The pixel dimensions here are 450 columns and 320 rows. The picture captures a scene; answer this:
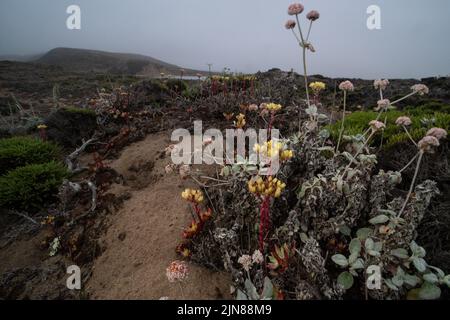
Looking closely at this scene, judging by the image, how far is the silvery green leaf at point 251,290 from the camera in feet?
6.17

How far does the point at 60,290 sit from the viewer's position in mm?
2682

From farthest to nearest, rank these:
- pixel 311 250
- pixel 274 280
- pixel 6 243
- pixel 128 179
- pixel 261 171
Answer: pixel 128 179 < pixel 6 243 < pixel 261 171 < pixel 274 280 < pixel 311 250

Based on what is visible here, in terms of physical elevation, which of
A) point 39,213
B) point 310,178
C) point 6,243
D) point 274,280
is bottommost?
point 6,243

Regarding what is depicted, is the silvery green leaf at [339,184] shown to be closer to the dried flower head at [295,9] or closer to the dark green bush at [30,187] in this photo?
the dried flower head at [295,9]

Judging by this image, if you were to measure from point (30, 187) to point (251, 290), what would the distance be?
408 centimetres

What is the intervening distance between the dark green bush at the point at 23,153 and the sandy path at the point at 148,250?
7.65ft

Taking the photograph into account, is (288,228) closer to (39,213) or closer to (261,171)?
(261,171)

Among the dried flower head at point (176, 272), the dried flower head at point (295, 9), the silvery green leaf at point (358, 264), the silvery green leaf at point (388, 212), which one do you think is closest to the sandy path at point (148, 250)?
the dried flower head at point (176, 272)

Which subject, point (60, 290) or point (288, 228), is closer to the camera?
point (288, 228)

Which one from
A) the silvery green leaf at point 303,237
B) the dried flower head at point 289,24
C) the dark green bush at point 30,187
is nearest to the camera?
the silvery green leaf at point 303,237

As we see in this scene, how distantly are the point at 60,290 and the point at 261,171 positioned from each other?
7.54 feet

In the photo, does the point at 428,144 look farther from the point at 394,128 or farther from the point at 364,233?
the point at 394,128
